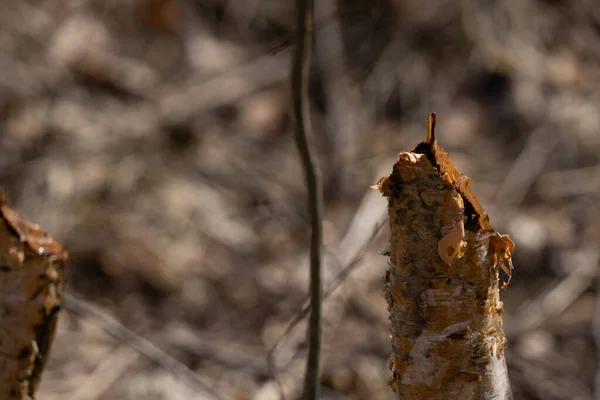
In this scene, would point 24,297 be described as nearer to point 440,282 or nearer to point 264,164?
point 440,282

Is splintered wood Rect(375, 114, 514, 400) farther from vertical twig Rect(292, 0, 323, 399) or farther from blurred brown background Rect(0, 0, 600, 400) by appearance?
blurred brown background Rect(0, 0, 600, 400)

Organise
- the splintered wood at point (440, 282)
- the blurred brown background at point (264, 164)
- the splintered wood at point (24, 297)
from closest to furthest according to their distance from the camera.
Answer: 1. the splintered wood at point (440, 282)
2. the splintered wood at point (24, 297)
3. the blurred brown background at point (264, 164)

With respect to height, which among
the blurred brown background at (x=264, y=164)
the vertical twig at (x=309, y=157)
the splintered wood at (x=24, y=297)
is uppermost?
the blurred brown background at (x=264, y=164)

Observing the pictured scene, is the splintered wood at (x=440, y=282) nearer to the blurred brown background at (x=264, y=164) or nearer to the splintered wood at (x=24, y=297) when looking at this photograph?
the splintered wood at (x=24, y=297)

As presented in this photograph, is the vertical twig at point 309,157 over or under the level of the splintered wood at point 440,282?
over

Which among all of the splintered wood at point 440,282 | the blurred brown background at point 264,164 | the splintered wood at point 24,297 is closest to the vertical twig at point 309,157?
the splintered wood at point 440,282

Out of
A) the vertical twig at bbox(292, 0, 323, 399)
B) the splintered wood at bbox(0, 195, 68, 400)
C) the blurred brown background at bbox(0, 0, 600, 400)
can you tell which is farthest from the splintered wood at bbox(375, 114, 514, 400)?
the blurred brown background at bbox(0, 0, 600, 400)
